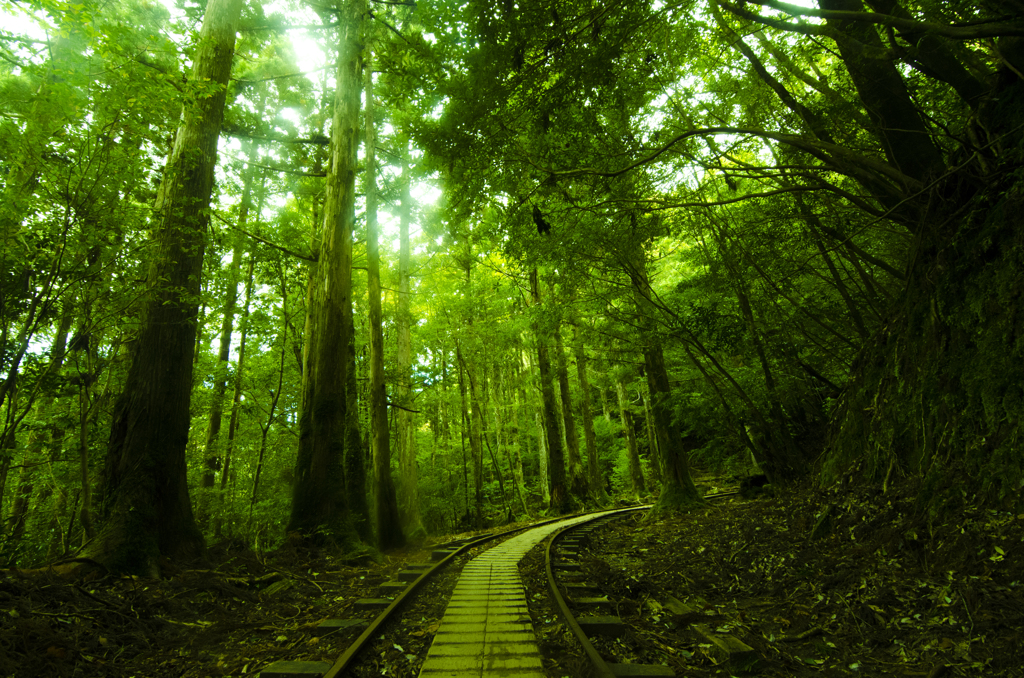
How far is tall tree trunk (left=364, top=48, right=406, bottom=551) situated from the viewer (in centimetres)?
990

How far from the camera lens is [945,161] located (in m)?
5.63

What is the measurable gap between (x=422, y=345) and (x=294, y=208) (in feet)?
23.5

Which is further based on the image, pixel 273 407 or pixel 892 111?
pixel 273 407

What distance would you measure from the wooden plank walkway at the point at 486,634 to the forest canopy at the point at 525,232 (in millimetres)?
Answer: 3253

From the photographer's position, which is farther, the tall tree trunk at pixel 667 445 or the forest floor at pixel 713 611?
the tall tree trunk at pixel 667 445

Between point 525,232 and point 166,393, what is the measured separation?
594 centimetres

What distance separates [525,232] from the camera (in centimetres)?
846

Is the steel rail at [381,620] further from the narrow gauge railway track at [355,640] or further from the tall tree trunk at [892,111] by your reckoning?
the tall tree trunk at [892,111]

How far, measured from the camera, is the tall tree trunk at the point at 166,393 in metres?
5.48

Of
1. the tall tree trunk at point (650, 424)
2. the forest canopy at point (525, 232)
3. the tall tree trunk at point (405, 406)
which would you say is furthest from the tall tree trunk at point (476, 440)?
the tall tree trunk at point (650, 424)

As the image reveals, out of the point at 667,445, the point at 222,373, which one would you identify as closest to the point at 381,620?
the point at 667,445

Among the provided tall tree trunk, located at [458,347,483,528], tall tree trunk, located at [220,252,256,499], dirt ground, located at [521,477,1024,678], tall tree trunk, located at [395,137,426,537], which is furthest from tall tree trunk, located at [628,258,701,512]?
tall tree trunk, located at [220,252,256,499]

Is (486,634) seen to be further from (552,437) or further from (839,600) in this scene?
(552,437)

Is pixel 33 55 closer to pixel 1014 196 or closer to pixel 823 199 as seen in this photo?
pixel 1014 196
